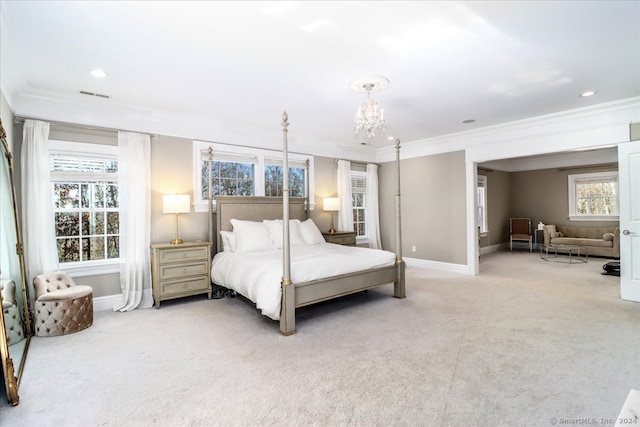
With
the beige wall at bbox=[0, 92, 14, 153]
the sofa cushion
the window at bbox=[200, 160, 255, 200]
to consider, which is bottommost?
the sofa cushion

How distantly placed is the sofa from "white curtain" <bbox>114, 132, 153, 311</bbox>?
28.9ft

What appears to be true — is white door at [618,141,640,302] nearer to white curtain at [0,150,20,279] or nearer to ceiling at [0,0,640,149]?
ceiling at [0,0,640,149]

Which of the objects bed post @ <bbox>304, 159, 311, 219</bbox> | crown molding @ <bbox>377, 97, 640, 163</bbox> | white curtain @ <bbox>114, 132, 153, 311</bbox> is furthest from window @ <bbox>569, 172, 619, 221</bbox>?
white curtain @ <bbox>114, 132, 153, 311</bbox>

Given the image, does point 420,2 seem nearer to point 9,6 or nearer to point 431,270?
point 9,6

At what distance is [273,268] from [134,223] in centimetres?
209

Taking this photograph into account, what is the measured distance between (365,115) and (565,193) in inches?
313

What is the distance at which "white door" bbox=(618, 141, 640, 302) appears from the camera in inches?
160

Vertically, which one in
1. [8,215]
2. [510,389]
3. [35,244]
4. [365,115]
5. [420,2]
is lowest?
[510,389]

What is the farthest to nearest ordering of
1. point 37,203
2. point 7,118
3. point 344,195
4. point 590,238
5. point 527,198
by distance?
point 527,198
point 590,238
point 344,195
point 37,203
point 7,118

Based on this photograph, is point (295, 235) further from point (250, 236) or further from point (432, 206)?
point (432, 206)

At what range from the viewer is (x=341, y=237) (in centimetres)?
612

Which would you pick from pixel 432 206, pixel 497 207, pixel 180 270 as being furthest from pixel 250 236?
pixel 497 207

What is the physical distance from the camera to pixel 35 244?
3543mm

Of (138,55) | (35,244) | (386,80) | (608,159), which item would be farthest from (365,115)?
(608,159)
